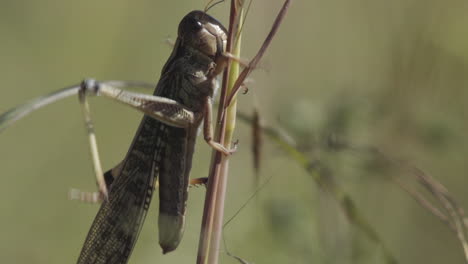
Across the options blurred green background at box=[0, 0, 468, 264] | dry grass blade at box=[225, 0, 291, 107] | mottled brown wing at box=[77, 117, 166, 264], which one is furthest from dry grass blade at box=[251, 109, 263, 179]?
mottled brown wing at box=[77, 117, 166, 264]

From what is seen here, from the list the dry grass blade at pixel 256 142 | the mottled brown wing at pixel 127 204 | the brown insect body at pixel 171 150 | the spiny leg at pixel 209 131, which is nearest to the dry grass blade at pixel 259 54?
the spiny leg at pixel 209 131

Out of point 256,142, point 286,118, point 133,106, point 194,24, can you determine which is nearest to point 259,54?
point 256,142

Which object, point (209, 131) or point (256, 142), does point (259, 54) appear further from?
point (209, 131)

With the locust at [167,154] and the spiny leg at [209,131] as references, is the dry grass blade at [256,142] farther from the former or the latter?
the locust at [167,154]

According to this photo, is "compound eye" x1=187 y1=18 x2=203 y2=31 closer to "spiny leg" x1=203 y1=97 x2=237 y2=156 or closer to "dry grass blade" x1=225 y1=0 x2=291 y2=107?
"spiny leg" x1=203 y1=97 x2=237 y2=156

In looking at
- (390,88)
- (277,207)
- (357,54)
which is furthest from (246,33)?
(277,207)

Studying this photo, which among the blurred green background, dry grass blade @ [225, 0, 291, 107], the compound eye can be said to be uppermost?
dry grass blade @ [225, 0, 291, 107]

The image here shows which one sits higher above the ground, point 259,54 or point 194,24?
point 259,54
